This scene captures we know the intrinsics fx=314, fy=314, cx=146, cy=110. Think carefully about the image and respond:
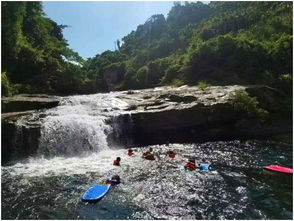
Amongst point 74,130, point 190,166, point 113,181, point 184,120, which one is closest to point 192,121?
point 184,120

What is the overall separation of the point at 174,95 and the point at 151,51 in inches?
1856

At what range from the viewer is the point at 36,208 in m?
10.1

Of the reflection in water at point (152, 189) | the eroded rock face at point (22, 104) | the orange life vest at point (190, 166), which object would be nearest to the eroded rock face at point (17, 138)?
the reflection in water at point (152, 189)

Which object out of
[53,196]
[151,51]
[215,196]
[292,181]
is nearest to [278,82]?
[292,181]

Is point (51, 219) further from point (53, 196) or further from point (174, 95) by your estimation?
point (174, 95)

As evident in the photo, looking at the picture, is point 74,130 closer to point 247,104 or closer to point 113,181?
point 113,181

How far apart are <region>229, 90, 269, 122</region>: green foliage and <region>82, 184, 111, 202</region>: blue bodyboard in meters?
14.2

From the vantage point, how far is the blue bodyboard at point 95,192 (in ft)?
34.7

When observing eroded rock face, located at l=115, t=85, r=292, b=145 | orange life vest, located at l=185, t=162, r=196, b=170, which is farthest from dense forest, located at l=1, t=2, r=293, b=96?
orange life vest, located at l=185, t=162, r=196, b=170

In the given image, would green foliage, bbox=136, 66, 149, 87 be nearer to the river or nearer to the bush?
the bush

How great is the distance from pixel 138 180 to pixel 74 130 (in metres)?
7.90

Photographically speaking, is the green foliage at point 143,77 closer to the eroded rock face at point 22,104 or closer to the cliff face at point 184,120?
the cliff face at point 184,120

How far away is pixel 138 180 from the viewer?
41.7ft

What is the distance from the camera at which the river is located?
9805 millimetres
